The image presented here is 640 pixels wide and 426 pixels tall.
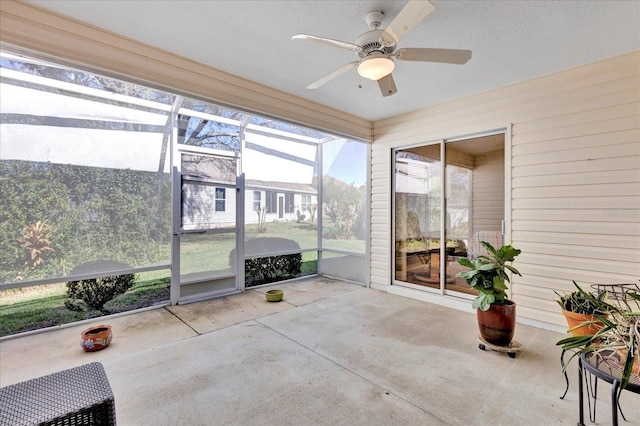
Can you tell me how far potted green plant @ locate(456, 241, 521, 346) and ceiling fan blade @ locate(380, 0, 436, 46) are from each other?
2.06 m

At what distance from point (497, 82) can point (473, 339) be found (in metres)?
3.03

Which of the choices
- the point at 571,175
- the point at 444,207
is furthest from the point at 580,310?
the point at 444,207

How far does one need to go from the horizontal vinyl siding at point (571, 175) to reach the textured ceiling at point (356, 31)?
0.27 meters

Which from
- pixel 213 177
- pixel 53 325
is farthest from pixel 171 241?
pixel 53 325

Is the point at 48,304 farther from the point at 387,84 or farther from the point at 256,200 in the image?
the point at 387,84

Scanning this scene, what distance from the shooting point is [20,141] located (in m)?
3.09

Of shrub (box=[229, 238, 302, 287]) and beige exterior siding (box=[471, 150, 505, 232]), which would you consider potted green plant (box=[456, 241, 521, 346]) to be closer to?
beige exterior siding (box=[471, 150, 505, 232])

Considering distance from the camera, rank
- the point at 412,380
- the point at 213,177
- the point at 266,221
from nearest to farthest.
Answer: the point at 412,380 < the point at 213,177 < the point at 266,221

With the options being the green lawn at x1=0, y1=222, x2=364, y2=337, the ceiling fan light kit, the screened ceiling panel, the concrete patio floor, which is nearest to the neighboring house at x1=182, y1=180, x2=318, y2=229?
the green lawn at x1=0, y1=222, x2=364, y2=337

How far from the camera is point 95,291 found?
12.5ft

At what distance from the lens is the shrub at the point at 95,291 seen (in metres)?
3.67

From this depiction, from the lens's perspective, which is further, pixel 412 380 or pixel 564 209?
pixel 564 209

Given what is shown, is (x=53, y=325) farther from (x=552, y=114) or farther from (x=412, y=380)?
(x=552, y=114)

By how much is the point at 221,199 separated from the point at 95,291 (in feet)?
6.82
